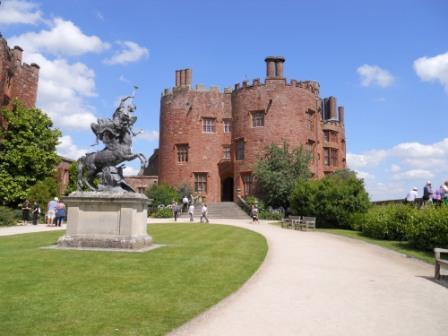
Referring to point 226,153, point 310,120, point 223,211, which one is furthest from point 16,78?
point 310,120

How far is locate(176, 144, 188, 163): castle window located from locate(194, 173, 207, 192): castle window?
205 cm

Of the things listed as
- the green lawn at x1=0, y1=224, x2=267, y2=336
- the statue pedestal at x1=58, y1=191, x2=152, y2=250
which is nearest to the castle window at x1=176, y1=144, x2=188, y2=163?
the statue pedestal at x1=58, y1=191, x2=152, y2=250

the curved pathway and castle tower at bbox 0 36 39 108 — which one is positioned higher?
castle tower at bbox 0 36 39 108

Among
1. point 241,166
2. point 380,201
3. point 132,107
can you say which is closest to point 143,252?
point 132,107

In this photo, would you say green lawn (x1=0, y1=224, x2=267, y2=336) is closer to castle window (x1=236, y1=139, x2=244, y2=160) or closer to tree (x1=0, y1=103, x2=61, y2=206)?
tree (x1=0, y1=103, x2=61, y2=206)

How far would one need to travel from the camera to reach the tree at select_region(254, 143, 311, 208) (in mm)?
33438

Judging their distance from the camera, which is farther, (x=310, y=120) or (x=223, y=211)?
(x=310, y=120)

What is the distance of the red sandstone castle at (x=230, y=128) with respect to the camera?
3731cm

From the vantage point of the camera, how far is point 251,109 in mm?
38000

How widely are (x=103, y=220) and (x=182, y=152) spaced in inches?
1150

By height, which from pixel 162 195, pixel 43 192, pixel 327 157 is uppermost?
pixel 327 157

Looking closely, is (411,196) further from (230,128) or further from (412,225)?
(230,128)

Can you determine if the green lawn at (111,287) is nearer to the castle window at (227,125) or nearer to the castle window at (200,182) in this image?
the castle window at (200,182)

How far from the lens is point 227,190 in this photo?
41875 mm
